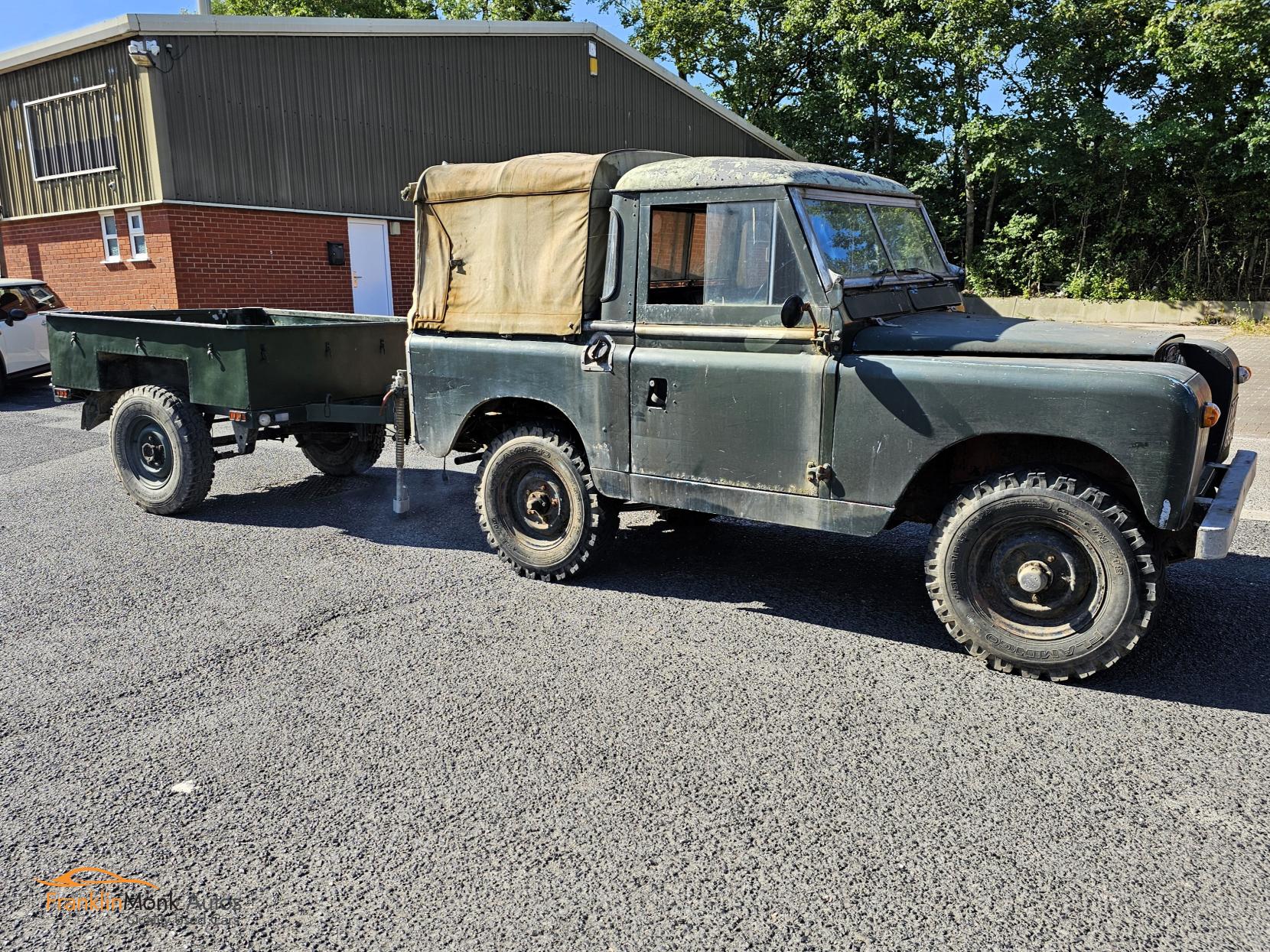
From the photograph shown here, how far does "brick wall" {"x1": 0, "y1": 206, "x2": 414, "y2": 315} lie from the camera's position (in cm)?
1516

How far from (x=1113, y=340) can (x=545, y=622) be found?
2958 mm

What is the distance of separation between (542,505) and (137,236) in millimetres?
13394

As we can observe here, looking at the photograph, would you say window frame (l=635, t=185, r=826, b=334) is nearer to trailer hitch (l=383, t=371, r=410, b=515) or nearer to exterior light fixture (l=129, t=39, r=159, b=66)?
trailer hitch (l=383, t=371, r=410, b=515)

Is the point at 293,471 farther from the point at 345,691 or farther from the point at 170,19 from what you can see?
the point at 170,19

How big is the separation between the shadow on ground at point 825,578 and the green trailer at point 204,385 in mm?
534

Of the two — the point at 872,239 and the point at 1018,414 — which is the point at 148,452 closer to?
the point at 872,239

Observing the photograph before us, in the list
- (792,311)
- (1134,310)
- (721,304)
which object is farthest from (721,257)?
(1134,310)

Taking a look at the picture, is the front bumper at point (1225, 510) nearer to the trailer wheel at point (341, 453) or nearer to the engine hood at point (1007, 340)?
the engine hood at point (1007, 340)

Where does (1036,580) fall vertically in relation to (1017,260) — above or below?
below

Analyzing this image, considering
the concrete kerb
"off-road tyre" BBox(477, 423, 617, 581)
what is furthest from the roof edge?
"off-road tyre" BBox(477, 423, 617, 581)

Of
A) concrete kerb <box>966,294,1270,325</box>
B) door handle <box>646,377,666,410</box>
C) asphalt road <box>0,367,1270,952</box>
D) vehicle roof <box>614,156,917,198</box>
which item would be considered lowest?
asphalt road <box>0,367,1270,952</box>

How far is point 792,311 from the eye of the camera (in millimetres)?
4223

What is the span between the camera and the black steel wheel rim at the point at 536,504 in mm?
5387

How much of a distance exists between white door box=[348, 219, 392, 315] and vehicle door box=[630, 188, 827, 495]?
13792 mm
